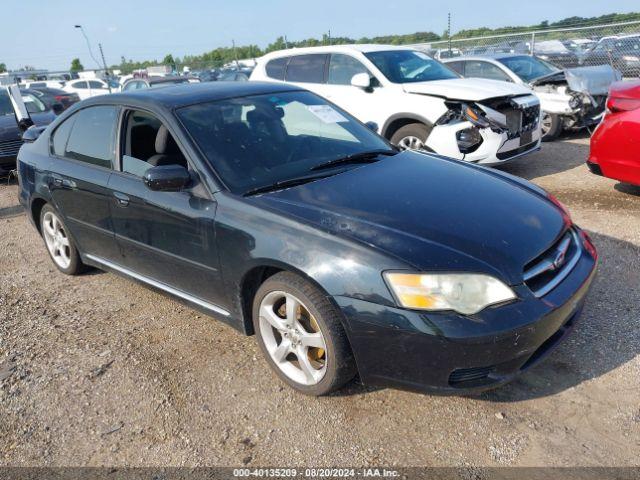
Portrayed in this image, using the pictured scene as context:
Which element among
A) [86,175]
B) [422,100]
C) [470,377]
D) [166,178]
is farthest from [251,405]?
[422,100]

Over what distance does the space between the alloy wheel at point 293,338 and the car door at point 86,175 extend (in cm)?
149

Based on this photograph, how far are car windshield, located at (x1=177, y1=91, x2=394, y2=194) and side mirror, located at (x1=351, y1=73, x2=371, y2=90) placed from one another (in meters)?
3.33

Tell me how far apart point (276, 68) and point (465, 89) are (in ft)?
10.5

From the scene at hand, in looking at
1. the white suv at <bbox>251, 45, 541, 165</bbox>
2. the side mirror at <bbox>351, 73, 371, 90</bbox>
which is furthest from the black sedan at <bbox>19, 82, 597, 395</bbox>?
the side mirror at <bbox>351, 73, 371, 90</bbox>

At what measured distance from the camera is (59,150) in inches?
165

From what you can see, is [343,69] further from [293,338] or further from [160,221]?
[293,338]

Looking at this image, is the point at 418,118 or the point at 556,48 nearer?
the point at 418,118

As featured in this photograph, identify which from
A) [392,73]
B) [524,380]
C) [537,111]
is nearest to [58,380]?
[524,380]

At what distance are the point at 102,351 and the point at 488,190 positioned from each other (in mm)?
2610

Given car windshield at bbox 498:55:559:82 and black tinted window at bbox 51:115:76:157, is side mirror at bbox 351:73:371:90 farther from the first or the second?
car windshield at bbox 498:55:559:82

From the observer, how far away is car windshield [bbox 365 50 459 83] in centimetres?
725

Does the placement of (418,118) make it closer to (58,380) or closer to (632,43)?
(58,380)

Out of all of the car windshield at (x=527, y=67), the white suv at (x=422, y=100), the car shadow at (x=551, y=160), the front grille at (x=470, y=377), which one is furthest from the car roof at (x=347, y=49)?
the front grille at (x=470, y=377)

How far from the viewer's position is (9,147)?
852 centimetres
